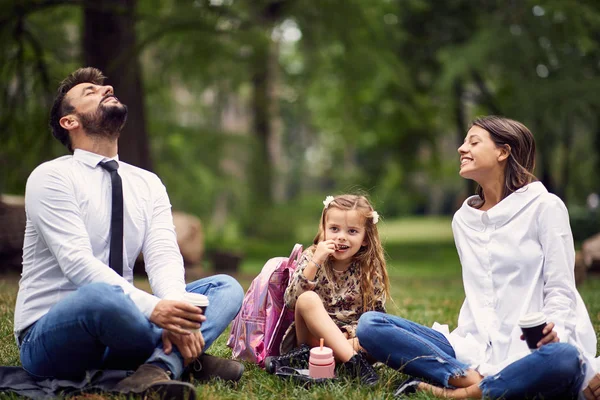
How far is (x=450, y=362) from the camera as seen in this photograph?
3.17 m

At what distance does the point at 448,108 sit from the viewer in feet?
48.4

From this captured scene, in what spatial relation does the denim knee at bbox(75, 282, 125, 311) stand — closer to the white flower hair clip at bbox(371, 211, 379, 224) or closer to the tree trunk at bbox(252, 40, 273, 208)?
the white flower hair clip at bbox(371, 211, 379, 224)

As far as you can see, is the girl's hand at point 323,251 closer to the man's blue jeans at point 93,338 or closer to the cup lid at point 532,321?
the man's blue jeans at point 93,338

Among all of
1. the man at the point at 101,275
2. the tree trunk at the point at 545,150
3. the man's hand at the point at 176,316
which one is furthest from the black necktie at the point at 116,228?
the tree trunk at the point at 545,150

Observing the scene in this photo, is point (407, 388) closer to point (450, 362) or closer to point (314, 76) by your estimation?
point (450, 362)

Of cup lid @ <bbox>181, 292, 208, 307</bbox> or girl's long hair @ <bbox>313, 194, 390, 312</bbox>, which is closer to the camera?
cup lid @ <bbox>181, 292, 208, 307</bbox>

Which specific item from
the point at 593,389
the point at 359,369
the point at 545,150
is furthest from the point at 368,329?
the point at 545,150

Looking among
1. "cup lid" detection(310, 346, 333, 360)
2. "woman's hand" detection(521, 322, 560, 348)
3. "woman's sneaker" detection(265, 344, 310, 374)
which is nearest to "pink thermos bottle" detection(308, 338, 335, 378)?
"cup lid" detection(310, 346, 333, 360)

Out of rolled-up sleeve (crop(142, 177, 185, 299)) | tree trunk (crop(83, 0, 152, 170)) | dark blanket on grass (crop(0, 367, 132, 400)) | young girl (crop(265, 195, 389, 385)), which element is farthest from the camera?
tree trunk (crop(83, 0, 152, 170))

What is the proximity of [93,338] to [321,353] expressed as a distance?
3.45ft

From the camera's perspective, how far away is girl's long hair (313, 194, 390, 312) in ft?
12.0

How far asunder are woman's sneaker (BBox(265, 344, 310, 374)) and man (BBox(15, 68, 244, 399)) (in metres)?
0.27

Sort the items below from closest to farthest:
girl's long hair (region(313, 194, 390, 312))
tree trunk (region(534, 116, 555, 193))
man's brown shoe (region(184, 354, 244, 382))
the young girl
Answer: man's brown shoe (region(184, 354, 244, 382)) < the young girl < girl's long hair (region(313, 194, 390, 312)) < tree trunk (region(534, 116, 555, 193))

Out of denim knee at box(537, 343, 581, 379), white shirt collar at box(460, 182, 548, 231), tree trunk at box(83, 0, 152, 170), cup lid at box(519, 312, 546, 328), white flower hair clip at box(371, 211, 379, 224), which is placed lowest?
denim knee at box(537, 343, 581, 379)
